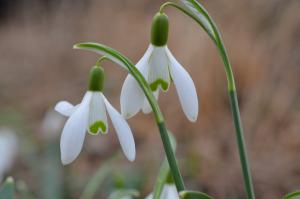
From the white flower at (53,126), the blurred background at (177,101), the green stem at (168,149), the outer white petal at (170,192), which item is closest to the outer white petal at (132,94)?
the green stem at (168,149)

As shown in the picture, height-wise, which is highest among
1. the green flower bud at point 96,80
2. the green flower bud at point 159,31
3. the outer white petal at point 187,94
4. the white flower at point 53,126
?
the green flower bud at point 159,31

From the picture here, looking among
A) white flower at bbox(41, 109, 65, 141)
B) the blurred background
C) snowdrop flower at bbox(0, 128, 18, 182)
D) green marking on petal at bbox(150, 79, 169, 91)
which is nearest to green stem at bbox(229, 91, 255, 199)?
green marking on petal at bbox(150, 79, 169, 91)

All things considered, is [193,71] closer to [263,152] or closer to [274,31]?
[274,31]

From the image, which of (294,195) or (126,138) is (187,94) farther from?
(294,195)

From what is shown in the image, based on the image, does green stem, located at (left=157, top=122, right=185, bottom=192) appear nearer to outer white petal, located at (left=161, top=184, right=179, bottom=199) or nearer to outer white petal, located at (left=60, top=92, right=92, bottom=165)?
outer white petal, located at (left=60, top=92, right=92, bottom=165)

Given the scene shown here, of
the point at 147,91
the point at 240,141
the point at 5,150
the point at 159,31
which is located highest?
the point at 159,31

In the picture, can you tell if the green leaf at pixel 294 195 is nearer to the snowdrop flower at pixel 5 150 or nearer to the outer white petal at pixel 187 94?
the outer white petal at pixel 187 94

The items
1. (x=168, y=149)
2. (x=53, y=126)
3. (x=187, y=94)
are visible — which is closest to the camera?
(x=168, y=149)

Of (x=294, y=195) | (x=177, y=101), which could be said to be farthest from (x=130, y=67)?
(x=177, y=101)

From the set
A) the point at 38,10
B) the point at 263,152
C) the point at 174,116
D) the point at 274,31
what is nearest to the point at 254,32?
the point at 274,31
